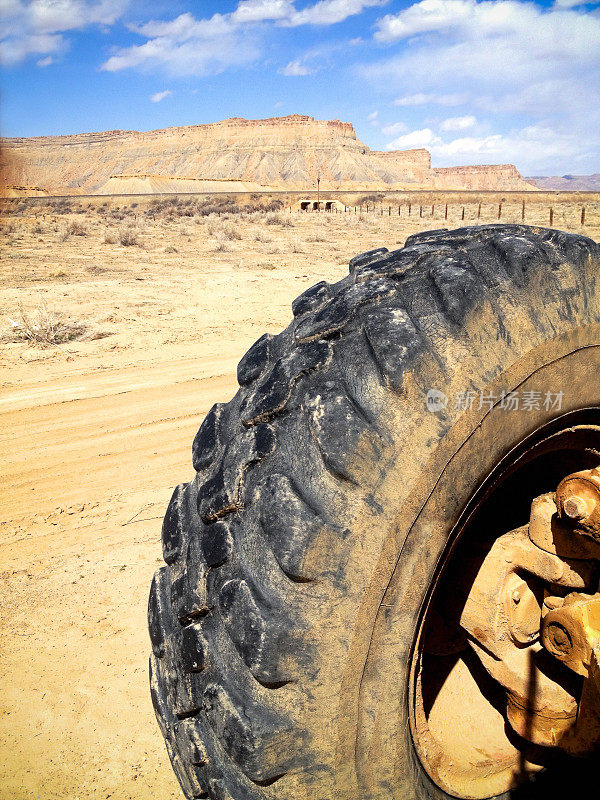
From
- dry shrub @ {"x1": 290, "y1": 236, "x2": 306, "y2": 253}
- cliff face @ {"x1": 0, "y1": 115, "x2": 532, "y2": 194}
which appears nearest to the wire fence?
dry shrub @ {"x1": 290, "y1": 236, "x2": 306, "y2": 253}

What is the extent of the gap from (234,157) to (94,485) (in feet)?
403

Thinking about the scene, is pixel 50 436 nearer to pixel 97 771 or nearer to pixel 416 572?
pixel 97 771

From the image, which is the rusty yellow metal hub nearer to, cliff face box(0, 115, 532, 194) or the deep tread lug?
the deep tread lug

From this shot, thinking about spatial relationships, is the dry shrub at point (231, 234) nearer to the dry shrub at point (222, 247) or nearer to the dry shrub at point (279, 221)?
the dry shrub at point (222, 247)

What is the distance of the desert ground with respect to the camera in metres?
2.38

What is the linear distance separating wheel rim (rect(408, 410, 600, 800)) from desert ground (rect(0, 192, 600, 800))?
116cm

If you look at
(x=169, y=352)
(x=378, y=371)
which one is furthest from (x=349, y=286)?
(x=169, y=352)

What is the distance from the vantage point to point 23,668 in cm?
273

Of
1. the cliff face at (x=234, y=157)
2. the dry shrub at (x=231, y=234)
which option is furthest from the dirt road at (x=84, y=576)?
the cliff face at (x=234, y=157)

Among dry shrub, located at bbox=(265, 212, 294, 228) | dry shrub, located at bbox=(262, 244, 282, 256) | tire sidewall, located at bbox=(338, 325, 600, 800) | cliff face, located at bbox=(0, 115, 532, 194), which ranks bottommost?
tire sidewall, located at bbox=(338, 325, 600, 800)

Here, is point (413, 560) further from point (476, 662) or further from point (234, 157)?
point (234, 157)

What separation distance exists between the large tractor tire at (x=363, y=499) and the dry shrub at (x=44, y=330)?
23.8 ft

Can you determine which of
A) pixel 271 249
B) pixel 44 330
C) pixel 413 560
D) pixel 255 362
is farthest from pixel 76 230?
pixel 413 560

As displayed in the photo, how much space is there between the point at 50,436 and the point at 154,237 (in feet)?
63.0
